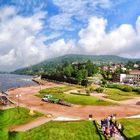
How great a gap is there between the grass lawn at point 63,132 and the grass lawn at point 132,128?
355 centimetres

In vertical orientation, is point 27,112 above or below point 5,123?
below

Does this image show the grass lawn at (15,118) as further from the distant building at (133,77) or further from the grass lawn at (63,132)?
the distant building at (133,77)

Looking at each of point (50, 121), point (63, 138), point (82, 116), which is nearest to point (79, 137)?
point (63, 138)

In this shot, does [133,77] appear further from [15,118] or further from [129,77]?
[15,118]

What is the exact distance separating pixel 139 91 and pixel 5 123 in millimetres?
91372

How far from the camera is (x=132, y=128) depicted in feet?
114

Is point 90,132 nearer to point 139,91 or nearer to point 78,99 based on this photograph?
point 78,99

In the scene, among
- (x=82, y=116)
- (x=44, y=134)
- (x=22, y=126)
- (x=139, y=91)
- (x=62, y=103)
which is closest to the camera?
(x=44, y=134)

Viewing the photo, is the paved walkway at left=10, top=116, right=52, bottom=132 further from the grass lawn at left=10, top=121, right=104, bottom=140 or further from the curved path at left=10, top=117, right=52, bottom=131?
the grass lawn at left=10, top=121, right=104, bottom=140

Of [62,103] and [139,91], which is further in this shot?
[139,91]

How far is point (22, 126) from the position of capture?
37938 millimetres

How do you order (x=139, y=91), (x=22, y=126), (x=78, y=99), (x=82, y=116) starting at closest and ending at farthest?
1. (x=22, y=126)
2. (x=82, y=116)
3. (x=78, y=99)
4. (x=139, y=91)

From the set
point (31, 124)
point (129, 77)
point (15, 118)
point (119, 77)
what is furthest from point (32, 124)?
point (129, 77)

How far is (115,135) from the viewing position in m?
30.7
